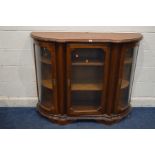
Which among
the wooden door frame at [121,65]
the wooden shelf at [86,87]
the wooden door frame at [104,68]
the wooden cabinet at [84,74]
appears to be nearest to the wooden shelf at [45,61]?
the wooden cabinet at [84,74]

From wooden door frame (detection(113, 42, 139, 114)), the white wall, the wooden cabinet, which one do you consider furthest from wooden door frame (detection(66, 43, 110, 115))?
the white wall

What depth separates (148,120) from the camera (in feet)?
7.96

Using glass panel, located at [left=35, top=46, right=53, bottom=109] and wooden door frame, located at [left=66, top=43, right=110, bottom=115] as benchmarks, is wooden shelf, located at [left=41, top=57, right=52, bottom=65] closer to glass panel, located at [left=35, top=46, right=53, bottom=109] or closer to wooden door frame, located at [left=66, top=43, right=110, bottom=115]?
glass panel, located at [left=35, top=46, right=53, bottom=109]

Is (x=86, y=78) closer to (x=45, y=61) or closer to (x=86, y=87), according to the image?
(x=86, y=87)

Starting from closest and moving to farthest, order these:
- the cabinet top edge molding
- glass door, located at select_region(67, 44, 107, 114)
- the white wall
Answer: the cabinet top edge molding → glass door, located at select_region(67, 44, 107, 114) → the white wall

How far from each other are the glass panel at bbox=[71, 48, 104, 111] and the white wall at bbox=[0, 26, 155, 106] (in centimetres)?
33

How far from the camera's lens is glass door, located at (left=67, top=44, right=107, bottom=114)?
204cm

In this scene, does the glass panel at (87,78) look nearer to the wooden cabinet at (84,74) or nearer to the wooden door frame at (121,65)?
the wooden cabinet at (84,74)

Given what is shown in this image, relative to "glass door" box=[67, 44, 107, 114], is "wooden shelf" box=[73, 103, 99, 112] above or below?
below

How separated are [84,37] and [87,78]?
1.68 ft

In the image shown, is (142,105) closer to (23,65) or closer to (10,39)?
(23,65)

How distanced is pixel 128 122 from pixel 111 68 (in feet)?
2.40

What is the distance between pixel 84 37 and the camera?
2.00 metres

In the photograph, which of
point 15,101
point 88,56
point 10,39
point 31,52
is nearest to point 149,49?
point 88,56
